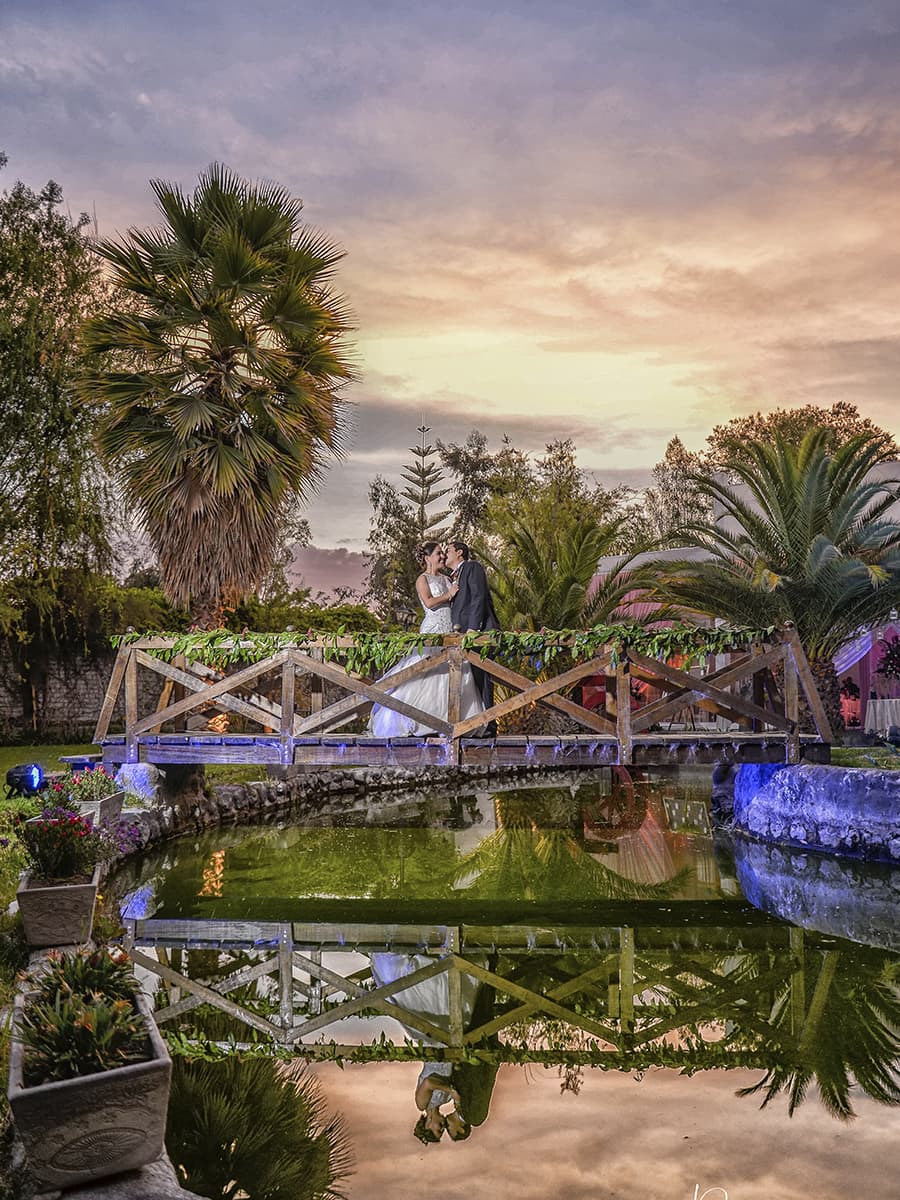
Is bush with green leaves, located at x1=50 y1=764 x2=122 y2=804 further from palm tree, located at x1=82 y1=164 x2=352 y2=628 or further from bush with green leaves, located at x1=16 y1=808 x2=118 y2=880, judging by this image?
palm tree, located at x1=82 y1=164 x2=352 y2=628

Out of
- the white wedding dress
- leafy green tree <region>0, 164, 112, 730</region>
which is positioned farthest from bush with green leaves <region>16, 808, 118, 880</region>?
leafy green tree <region>0, 164, 112, 730</region>

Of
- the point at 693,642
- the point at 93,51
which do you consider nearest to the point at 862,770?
the point at 693,642

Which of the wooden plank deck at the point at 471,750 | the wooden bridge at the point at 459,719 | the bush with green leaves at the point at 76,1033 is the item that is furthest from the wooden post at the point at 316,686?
the bush with green leaves at the point at 76,1033

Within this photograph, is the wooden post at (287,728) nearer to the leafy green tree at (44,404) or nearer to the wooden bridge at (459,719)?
the wooden bridge at (459,719)

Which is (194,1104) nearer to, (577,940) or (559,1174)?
(559,1174)

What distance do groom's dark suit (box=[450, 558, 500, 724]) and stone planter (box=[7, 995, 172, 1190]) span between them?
27.4 ft

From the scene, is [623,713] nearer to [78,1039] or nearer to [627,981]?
[627,981]

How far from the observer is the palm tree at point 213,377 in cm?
1370

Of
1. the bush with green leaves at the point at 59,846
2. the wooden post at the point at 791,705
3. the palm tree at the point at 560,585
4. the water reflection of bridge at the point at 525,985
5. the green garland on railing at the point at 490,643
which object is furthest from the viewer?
the palm tree at the point at 560,585

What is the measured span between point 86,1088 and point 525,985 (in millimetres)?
3586

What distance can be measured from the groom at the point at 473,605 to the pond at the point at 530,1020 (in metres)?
2.16

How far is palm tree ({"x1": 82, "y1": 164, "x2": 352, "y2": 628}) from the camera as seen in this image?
539 inches

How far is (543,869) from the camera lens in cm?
1082

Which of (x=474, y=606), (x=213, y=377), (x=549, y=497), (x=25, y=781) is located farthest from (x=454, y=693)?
(x=549, y=497)
